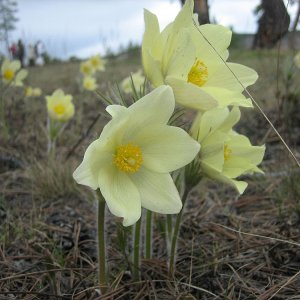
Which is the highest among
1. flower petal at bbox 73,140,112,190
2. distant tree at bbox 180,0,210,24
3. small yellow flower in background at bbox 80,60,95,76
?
distant tree at bbox 180,0,210,24

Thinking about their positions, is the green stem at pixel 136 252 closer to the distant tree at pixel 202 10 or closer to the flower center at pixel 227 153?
the flower center at pixel 227 153

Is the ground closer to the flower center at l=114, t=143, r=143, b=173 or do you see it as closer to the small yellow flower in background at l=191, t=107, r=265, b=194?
the flower center at l=114, t=143, r=143, b=173

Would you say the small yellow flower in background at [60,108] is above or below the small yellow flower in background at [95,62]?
above

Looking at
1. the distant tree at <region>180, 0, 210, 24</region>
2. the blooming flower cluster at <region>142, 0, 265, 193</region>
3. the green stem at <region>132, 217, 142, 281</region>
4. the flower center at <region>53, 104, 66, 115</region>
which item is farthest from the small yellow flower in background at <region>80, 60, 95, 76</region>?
the green stem at <region>132, 217, 142, 281</region>

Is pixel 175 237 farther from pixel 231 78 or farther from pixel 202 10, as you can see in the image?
pixel 202 10

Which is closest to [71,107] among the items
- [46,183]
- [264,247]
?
[46,183]

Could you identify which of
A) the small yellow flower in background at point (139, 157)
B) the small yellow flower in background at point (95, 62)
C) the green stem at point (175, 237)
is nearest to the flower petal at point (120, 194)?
the small yellow flower in background at point (139, 157)

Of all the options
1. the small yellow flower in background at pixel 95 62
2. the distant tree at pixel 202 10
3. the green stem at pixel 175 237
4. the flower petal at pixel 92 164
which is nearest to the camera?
the flower petal at pixel 92 164

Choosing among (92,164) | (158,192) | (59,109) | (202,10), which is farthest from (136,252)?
(59,109)
